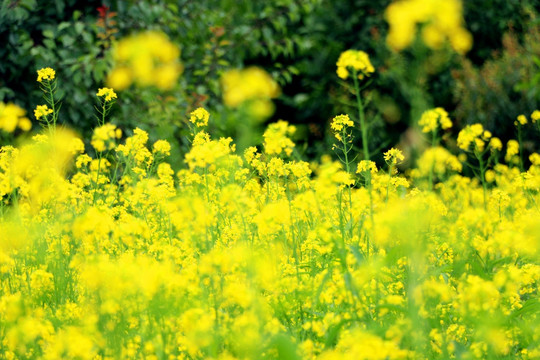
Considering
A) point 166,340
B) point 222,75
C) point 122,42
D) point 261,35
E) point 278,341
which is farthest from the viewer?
point 261,35

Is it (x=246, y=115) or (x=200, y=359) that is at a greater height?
(x=246, y=115)

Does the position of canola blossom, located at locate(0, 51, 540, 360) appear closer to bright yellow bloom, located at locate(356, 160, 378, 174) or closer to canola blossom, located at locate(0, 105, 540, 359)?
canola blossom, located at locate(0, 105, 540, 359)

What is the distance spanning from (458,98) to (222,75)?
241 cm

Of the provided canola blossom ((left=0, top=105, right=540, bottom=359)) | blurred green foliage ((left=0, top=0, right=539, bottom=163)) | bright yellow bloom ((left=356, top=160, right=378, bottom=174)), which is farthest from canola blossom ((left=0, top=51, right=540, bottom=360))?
blurred green foliage ((left=0, top=0, right=539, bottom=163))

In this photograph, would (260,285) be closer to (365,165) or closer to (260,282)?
(260,282)

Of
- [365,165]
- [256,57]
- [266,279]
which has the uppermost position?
[256,57]

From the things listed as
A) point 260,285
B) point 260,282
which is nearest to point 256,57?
point 260,285

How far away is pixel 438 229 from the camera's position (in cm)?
327

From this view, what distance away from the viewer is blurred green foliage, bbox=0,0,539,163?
5.18m

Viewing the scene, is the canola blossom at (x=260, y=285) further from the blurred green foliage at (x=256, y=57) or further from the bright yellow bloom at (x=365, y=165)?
the blurred green foliage at (x=256, y=57)

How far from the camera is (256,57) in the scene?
24.1 ft

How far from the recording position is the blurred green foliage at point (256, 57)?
518 centimetres

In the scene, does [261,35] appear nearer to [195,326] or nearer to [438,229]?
[438,229]

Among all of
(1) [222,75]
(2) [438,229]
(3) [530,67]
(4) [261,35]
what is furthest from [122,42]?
(3) [530,67]
